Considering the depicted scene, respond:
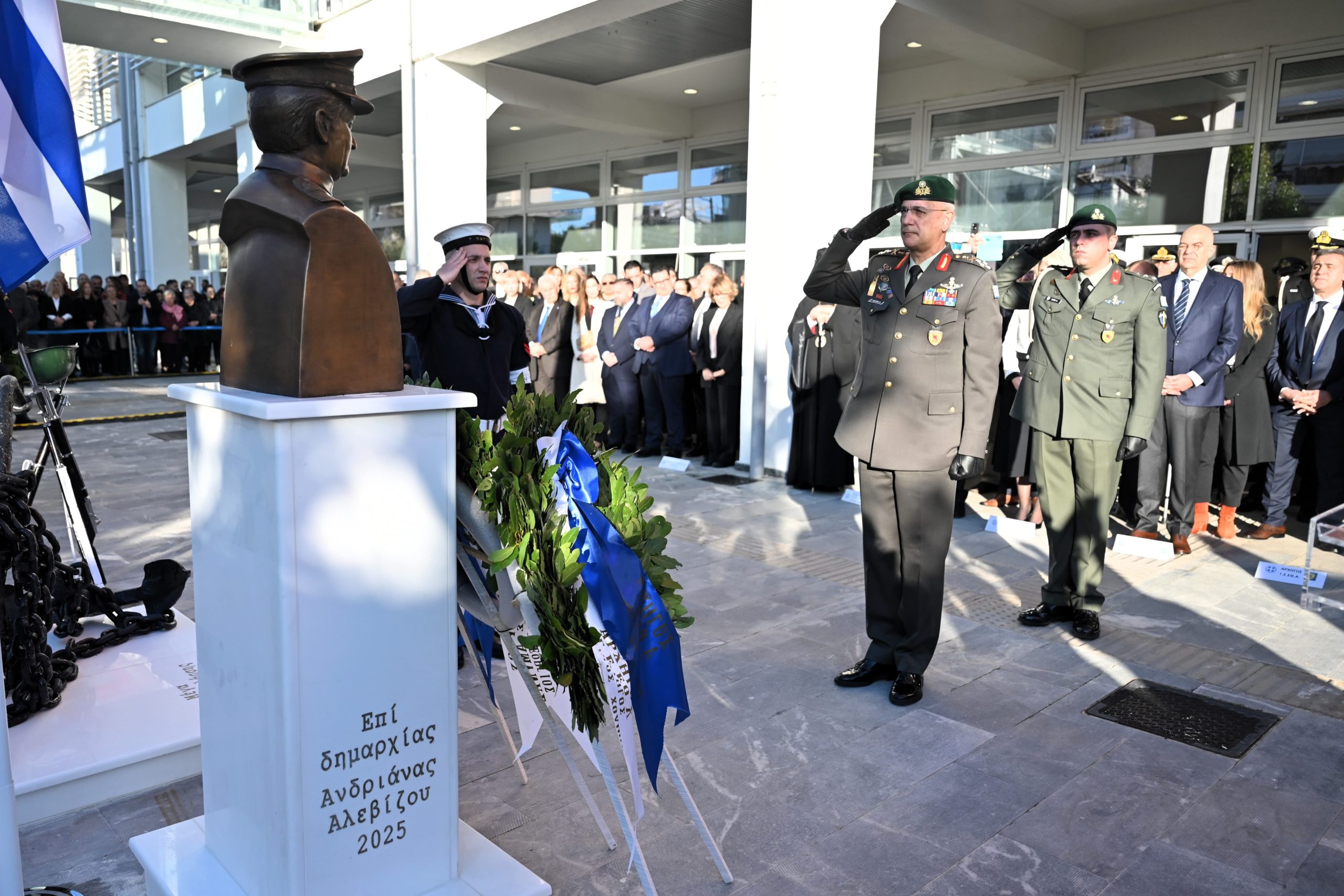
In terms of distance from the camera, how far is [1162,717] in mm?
3586

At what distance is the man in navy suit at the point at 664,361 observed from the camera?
9.09 m

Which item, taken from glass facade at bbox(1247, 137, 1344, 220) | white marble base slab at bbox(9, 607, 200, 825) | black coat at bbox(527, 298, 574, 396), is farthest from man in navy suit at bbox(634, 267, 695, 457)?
white marble base slab at bbox(9, 607, 200, 825)

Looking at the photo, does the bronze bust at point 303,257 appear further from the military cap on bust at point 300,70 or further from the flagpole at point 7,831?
the flagpole at point 7,831

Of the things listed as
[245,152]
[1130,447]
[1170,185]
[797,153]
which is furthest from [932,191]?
[245,152]

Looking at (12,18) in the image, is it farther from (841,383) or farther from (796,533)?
(841,383)

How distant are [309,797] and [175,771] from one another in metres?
1.44

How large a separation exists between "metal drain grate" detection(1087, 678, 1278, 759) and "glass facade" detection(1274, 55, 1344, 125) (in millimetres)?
7255

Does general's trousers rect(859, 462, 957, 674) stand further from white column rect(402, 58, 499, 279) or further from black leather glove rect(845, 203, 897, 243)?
white column rect(402, 58, 499, 279)

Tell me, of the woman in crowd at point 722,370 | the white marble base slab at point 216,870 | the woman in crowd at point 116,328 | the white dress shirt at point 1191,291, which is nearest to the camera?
the white marble base slab at point 216,870

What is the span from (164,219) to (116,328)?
4945 millimetres

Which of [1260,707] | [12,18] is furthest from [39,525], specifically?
[1260,707]

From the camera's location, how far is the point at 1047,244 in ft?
13.8

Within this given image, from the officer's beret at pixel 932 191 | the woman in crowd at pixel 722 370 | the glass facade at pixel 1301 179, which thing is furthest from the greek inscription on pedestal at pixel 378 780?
the glass facade at pixel 1301 179

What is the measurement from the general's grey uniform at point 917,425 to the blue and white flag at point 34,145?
2.64 m
